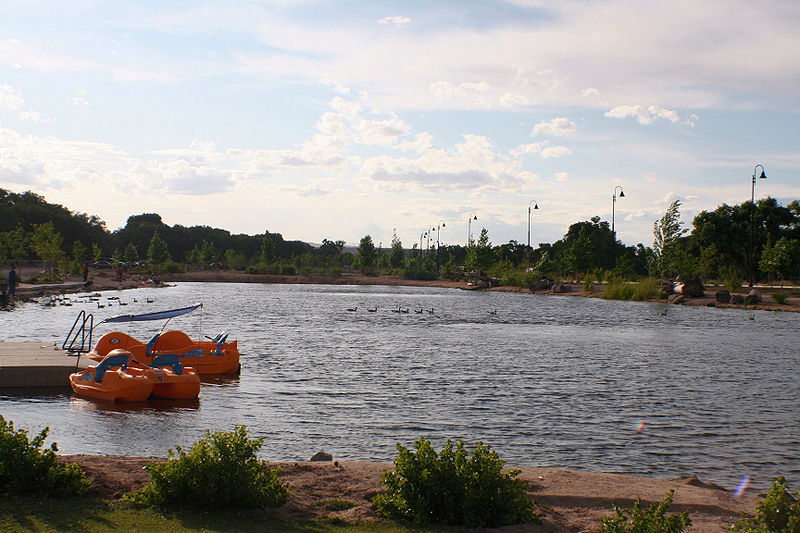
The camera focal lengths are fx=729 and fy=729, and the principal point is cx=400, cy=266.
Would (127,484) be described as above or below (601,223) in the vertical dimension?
below

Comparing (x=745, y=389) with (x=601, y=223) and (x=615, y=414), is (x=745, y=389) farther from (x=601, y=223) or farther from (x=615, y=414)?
(x=601, y=223)

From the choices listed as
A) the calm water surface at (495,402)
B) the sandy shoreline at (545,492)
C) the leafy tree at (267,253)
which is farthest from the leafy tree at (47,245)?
the sandy shoreline at (545,492)

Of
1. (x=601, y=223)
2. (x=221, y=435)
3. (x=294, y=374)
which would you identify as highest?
(x=601, y=223)

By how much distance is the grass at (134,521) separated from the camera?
7777mm

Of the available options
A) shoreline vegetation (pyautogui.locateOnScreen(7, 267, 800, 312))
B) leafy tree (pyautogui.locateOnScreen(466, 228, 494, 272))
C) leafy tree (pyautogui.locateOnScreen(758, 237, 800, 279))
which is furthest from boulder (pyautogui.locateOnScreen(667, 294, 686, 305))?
leafy tree (pyautogui.locateOnScreen(466, 228, 494, 272))

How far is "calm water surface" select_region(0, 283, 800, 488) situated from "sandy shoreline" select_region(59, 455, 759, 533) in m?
2.00

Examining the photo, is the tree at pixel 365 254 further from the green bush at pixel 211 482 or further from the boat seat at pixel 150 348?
the green bush at pixel 211 482

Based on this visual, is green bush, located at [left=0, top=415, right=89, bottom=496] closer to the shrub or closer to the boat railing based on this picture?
the boat railing

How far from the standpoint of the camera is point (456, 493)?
853 cm

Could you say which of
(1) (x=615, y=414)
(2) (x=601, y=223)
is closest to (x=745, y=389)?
(1) (x=615, y=414)

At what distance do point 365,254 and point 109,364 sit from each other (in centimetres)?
12866

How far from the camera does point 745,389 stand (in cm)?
2311

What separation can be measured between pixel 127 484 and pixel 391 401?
1097 centimetres

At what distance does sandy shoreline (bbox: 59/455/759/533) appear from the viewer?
8.91 m
